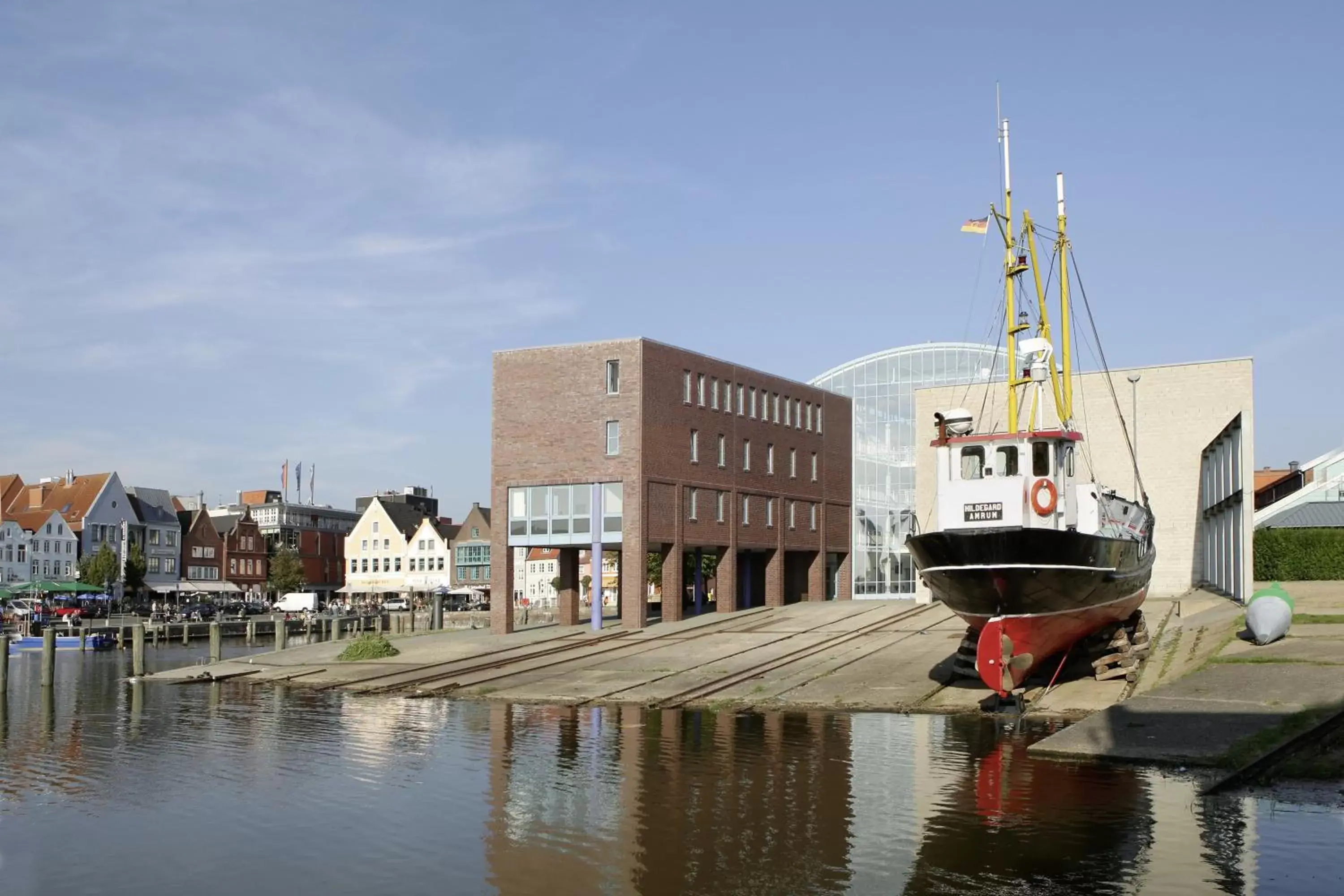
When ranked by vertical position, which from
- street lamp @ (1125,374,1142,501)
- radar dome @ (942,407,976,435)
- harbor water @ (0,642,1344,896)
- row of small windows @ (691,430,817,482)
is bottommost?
harbor water @ (0,642,1344,896)

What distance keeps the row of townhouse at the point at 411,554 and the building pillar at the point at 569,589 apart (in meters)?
72.7

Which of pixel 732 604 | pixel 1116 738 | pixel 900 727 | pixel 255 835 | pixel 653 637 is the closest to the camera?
pixel 255 835

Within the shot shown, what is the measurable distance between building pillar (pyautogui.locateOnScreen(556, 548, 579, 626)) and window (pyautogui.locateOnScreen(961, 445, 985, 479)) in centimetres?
2817

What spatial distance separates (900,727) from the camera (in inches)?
1104

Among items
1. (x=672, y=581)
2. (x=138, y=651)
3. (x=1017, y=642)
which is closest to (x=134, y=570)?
(x=138, y=651)

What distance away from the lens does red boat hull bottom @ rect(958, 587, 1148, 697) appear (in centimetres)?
2875

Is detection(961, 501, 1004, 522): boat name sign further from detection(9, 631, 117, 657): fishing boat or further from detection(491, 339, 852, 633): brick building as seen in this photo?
detection(9, 631, 117, 657): fishing boat

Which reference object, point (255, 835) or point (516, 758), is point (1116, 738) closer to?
point (516, 758)

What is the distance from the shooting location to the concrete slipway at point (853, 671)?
2295 centimetres

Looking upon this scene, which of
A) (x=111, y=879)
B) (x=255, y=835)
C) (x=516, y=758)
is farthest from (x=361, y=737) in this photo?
(x=111, y=879)

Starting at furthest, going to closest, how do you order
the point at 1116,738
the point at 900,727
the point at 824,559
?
1. the point at 824,559
2. the point at 900,727
3. the point at 1116,738

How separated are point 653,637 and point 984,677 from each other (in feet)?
73.4

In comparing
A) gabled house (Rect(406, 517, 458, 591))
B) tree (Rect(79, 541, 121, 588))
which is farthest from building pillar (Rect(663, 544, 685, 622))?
gabled house (Rect(406, 517, 458, 591))

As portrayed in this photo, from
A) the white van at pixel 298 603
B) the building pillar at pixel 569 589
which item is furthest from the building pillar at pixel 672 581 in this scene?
the white van at pixel 298 603
